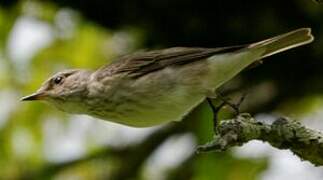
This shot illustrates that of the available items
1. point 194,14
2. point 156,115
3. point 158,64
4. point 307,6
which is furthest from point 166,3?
point 156,115

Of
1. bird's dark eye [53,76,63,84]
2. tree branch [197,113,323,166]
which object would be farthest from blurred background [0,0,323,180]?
tree branch [197,113,323,166]

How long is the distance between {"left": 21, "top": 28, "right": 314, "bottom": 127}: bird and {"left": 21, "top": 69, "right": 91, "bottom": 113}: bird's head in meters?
0.05

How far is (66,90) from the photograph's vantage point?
204 inches

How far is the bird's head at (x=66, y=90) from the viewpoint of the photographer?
16.5ft

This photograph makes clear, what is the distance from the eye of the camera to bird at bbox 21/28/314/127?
4527mm

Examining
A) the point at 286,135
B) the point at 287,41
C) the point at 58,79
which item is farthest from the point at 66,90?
the point at 286,135

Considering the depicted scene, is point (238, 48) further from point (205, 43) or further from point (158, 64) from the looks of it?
point (205, 43)

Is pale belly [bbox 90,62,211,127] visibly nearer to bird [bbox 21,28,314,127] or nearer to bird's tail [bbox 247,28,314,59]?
bird [bbox 21,28,314,127]

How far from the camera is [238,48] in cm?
470

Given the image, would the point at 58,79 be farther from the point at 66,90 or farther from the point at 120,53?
the point at 120,53

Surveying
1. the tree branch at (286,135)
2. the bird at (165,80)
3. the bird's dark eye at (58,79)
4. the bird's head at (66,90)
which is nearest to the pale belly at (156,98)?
the bird at (165,80)

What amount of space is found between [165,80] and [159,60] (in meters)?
0.19

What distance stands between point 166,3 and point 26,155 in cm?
125

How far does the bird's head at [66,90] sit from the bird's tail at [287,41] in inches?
34.9
